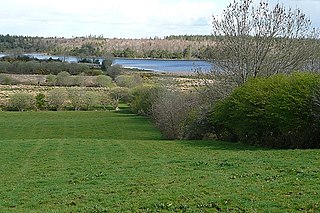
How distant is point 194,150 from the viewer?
25.4 meters

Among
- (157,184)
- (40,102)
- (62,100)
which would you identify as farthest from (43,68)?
(157,184)

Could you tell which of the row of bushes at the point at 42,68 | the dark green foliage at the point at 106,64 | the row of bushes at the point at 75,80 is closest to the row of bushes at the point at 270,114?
the row of bushes at the point at 75,80

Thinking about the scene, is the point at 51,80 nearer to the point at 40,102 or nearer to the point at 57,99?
the point at 57,99

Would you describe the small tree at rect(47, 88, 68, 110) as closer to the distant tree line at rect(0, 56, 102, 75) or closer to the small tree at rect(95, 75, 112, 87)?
the small tree at rect(95, 75, 112, 87)

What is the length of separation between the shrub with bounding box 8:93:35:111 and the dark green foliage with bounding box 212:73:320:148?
227 ft

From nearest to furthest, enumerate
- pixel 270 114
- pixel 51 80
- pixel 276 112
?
1. pixel 276 112
2. pixel 270 114
3. pixel 51 80

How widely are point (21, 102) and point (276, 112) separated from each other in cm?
7409

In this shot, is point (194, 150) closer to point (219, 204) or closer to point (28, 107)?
point (219, 204)

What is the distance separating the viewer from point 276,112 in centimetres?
2622

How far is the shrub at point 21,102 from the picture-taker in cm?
9169

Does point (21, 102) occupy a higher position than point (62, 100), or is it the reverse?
point (62, 100)

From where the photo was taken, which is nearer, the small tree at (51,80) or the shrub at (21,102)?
the shrub at (21,102)

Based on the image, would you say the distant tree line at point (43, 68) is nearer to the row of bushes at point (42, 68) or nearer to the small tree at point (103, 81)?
the row of bushes at point (42, 68)

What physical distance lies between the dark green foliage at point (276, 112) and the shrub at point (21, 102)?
6913 cm
